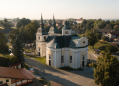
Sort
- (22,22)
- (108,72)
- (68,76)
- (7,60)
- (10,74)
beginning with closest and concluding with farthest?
(108,72)
(10,74)
(68,76)
(7,60)
(22,22)

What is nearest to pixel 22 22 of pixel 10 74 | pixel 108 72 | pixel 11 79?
pixel 10 74

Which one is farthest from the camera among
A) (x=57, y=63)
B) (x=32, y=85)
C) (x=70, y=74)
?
(x=57, y=63)

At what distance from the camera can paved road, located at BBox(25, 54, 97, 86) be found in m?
22.0

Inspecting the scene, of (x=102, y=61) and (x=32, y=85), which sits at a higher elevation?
(x=102, y=61)

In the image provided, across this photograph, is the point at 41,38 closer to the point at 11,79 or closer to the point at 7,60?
the point at 7,60

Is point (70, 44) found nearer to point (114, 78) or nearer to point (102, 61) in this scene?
point (102, 61)

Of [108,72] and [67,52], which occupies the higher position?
[67,52]

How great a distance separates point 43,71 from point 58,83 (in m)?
6.59

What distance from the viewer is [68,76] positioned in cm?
2447

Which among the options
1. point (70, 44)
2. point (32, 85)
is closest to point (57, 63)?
point (70, 44)

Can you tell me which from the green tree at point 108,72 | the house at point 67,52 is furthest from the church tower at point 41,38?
the green tree at point 108,72

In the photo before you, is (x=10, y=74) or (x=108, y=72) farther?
(x=10, y=74)

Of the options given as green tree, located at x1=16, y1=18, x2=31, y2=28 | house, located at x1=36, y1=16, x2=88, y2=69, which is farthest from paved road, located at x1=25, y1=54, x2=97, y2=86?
green tree, located at x1=16, y1=18, x2=31, y2=28

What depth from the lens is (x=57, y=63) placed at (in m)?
28.5
